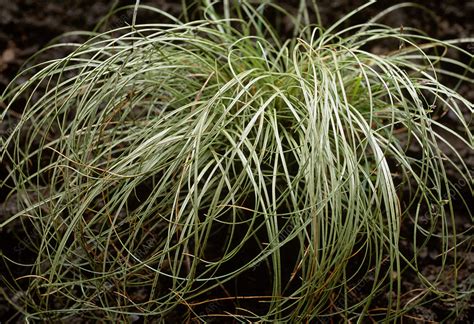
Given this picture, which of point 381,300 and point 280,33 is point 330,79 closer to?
point 381,300

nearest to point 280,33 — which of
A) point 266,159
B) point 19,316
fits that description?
point 266,159

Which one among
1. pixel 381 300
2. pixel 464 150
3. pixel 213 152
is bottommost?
pixel 381 300

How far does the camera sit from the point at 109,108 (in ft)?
4.98

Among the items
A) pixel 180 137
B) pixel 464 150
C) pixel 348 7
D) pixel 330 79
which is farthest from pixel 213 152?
pixel 348 7

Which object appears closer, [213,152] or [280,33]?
[213,152]

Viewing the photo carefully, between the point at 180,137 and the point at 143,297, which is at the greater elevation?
the point at 180,137

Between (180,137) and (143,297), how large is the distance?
0.49 metres

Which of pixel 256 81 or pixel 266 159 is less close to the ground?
pixel 256 81

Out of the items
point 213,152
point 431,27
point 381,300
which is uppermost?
point 213,152

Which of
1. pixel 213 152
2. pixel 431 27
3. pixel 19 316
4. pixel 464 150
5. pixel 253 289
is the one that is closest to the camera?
pixel 213 152

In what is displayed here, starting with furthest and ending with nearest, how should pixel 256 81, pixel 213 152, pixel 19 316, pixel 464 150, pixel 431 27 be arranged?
pixel 431 27 → pixel 464 150 → pixel 19 316 → pixel 256 81 → pixel 213 152

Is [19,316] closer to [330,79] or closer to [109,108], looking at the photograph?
[109,108]

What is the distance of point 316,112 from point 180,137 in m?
0.26

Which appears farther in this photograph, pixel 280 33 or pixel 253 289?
pixel 280 33
